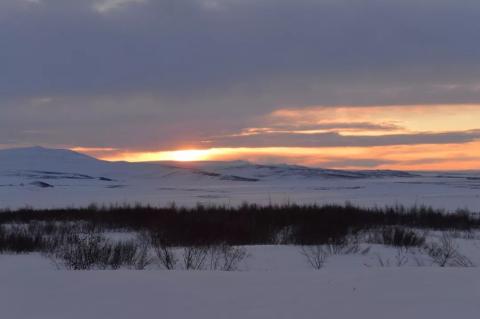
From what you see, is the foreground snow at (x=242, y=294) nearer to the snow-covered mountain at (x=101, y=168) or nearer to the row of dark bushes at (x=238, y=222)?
the row of dark bushes at (x=238, y=222)

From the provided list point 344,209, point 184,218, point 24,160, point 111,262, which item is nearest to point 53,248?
point 111,262

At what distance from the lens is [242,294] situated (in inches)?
229

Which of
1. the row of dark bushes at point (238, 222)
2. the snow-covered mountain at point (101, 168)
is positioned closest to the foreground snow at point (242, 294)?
the row of dark bushes at point (238, 222)

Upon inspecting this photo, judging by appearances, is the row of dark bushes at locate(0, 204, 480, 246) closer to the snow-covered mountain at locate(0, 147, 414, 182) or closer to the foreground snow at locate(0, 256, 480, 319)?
the foreground snow at locate(0, 256, 480, 319)

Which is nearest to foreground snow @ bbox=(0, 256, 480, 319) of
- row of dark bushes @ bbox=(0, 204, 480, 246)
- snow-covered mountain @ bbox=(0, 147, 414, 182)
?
row of dark bushes @ bbox=(0, 204, 480, 246)

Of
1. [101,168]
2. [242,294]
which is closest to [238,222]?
[242,294]

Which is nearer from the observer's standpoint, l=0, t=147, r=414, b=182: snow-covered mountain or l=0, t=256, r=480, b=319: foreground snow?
l=0, t=256, r=480, b=319: foreground snow

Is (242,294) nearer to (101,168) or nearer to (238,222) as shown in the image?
(238,222)

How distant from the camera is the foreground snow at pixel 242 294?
5.26 metres

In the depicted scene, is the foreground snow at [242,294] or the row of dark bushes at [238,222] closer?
the foreground snow at [242,294]

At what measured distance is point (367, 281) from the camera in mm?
6309

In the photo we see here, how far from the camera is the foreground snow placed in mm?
5262

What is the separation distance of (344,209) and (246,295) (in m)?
17.9

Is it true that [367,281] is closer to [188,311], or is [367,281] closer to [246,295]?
[246,295]
